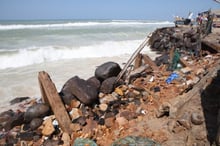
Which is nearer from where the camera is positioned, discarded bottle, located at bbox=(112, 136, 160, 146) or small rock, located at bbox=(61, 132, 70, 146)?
discarded bottle, located at bbox=(112, 136, 160, 146)

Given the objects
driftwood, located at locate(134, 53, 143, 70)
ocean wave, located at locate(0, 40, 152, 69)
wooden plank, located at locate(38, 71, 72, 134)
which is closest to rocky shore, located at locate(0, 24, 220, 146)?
wooden plank, located at locate(38, 71, 72, 134)

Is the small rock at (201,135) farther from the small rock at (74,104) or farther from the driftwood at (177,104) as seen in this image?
the small rock at (74,104)

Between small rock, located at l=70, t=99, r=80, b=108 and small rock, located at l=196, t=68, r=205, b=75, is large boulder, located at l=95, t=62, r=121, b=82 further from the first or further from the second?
small rock, located at l=196, t=68, r=205, b=75

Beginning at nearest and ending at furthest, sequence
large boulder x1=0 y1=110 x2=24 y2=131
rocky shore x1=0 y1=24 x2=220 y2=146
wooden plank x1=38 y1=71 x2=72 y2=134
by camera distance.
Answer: rocky shore x1=0 y1=24 x2=220 y2=146 → wooden plank x1=38 y1=71 x2=72 y2=134 → large boulder x1=0 y1=110 x2=24 y2=131

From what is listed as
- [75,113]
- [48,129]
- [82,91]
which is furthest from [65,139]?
[82,91]

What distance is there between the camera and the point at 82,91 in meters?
5.80

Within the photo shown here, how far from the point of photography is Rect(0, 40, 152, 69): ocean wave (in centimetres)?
1248

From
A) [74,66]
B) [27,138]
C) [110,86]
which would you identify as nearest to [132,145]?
[27,138]

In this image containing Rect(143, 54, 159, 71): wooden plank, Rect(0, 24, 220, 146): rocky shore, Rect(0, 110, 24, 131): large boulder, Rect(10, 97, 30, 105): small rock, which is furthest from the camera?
Rect(143, 54, 159, 71): wooden plank

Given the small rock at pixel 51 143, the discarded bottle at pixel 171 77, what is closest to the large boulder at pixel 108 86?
the discarded bottle at pixel 171 77

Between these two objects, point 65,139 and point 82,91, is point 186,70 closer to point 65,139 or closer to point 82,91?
point 82,91

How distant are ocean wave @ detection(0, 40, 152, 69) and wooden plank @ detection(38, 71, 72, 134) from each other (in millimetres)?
7177

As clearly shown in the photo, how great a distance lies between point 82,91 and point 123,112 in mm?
1313

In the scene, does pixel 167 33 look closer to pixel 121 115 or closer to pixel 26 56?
pixel 26 56
